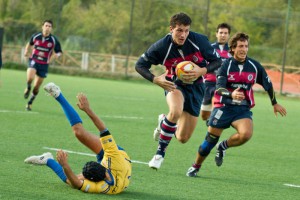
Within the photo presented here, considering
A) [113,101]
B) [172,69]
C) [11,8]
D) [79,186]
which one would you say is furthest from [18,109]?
[11,8]

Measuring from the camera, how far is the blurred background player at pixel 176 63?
9.05 metres

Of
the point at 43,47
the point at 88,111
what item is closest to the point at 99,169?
the point at 88,111

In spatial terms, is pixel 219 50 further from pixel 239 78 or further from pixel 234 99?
pixel 234 99

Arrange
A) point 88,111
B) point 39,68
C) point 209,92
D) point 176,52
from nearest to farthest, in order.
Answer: point 88,111 < point 176,52 < point 209,92 < point 39,68

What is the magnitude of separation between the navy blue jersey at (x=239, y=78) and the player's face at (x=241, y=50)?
0.23ft

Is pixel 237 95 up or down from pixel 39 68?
up

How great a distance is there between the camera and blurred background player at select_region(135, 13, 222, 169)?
905 centimetres

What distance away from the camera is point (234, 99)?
911 cm

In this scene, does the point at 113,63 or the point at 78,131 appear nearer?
the point at 78,131

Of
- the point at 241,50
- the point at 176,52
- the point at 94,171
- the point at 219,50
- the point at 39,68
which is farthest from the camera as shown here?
the point at 39,68

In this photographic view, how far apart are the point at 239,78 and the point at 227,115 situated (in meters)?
0.51

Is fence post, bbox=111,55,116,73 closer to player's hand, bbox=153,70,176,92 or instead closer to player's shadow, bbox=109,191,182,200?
player's hand, bbox=153,70,176,92

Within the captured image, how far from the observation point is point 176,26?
9055 millimetres

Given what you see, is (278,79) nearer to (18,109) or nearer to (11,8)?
(18,109)
